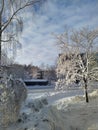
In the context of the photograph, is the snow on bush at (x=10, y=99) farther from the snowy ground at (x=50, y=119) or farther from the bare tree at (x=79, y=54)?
the bare tree at (x=79, y=54)

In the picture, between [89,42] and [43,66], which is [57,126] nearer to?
[89,42]

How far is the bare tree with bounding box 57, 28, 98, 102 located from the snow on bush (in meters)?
10.3

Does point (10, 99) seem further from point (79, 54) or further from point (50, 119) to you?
point (79, 54)

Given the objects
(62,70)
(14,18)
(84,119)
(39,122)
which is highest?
(14,18)

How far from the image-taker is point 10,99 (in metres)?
7.40

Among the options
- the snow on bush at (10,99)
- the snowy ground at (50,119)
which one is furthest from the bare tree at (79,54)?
the snow on bush at (10,99)

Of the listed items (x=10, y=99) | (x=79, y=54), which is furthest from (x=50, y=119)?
(x=79, y=54)

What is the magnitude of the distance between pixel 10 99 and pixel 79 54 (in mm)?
11800

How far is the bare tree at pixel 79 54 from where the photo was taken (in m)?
18.0

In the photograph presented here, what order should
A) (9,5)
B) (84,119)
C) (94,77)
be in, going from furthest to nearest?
1. (94,77)
2. (84,119)
3. (9,5)

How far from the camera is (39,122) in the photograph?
6988 mm

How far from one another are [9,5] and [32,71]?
59.0 m

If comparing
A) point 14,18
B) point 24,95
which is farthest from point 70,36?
point 24,95

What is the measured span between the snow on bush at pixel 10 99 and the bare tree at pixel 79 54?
1026 centimetres
